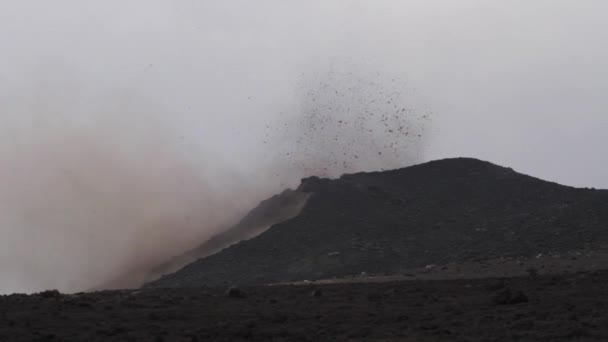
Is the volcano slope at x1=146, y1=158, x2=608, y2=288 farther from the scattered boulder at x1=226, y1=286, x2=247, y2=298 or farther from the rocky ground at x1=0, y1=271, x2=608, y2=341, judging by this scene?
the scattered boulder at x1=226, y1=286, x2=247, y2=298

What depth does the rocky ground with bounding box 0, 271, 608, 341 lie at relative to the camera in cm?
2450

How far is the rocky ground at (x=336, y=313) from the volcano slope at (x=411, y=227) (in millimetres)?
11127

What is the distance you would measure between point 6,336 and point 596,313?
15.4m

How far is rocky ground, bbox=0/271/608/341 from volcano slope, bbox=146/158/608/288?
11.1 metres

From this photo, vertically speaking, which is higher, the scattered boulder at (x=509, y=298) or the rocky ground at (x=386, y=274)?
the rocky ground at (x=386, y=274)

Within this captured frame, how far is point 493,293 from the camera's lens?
30688 mm

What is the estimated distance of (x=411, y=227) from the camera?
52.2m

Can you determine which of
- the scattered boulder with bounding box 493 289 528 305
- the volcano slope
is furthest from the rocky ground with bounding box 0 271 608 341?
the volcano slope

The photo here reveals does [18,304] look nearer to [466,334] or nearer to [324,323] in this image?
[324,323]

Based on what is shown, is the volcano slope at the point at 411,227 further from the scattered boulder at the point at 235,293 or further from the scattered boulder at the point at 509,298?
the scattered boulder at the point at 509,298

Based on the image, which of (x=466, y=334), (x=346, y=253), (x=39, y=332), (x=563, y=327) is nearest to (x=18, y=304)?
(x=39, y=332)

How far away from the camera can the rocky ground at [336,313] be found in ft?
80.4

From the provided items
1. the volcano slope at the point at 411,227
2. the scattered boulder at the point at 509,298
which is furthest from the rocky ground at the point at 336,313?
the volcano slope at the point at 411,227

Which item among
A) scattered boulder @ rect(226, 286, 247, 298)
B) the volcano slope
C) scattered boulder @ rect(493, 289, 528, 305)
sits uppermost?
the volcano slope
